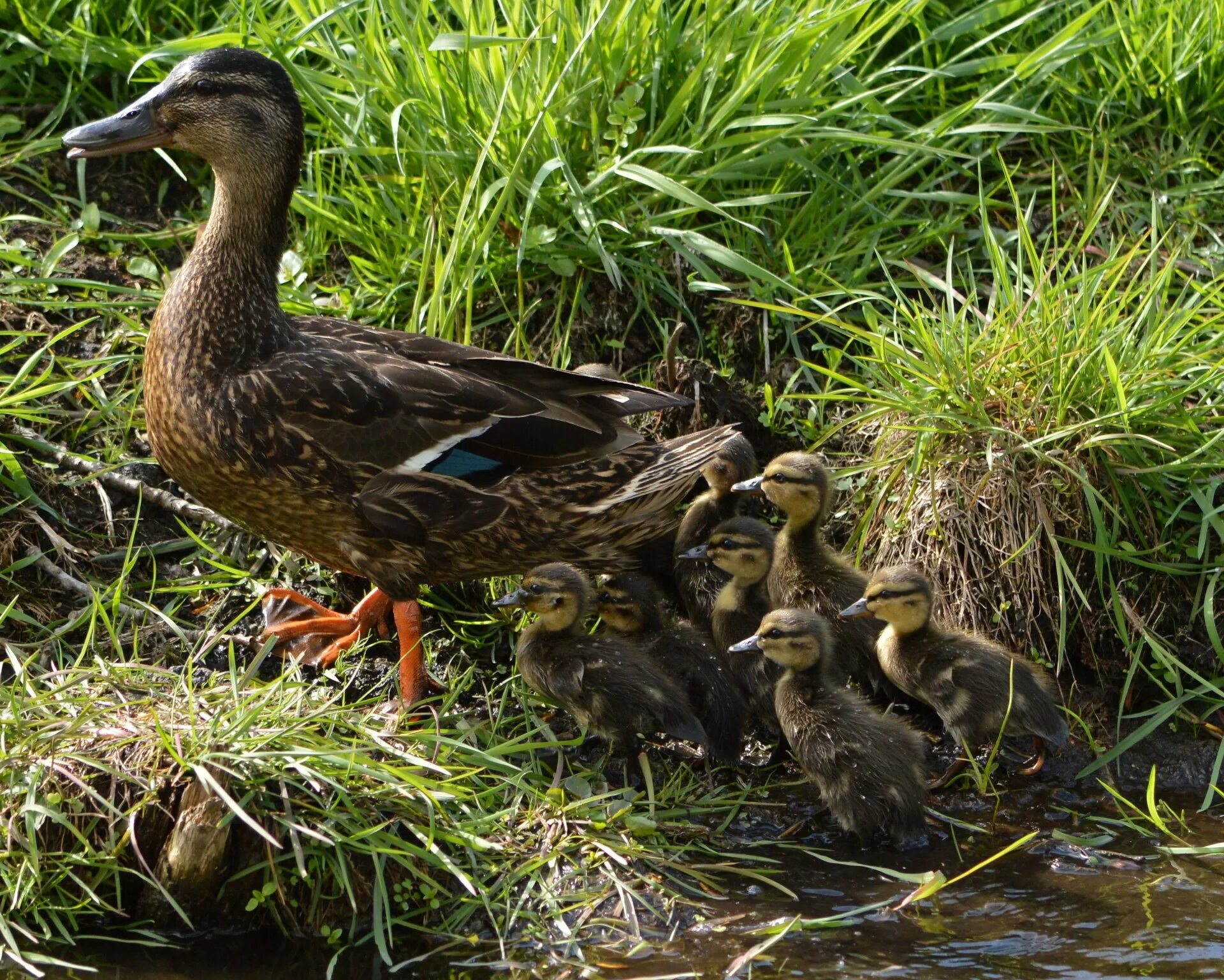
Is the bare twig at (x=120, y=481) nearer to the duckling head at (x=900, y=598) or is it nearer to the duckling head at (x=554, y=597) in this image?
the duckling head at (x=554, y=597)

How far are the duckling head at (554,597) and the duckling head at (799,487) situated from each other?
0.65 m

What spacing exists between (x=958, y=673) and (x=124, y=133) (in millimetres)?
2807

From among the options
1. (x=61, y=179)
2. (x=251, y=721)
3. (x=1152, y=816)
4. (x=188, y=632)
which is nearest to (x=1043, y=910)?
(x=1152, y=816)

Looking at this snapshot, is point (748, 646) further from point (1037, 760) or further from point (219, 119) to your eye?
point (219, 119)

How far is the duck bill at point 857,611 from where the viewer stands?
14.6 feet

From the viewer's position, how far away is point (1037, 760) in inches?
179

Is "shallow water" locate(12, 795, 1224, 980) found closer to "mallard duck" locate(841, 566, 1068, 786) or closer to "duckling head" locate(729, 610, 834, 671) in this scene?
"mallard duck" locate(841, 566, 1068, 786)

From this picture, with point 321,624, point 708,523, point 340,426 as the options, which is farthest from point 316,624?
point 708,523

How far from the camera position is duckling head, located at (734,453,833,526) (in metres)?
4.75

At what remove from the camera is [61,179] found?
19.8ft

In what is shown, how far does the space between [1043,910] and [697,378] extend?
6.95 feet

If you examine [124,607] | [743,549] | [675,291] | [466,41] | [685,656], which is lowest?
[124,607]

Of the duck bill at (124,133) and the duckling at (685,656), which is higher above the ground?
the duck bill at (124,133)

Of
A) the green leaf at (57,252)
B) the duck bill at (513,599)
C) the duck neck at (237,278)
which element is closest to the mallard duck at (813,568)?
the duck bill at (513,599)
